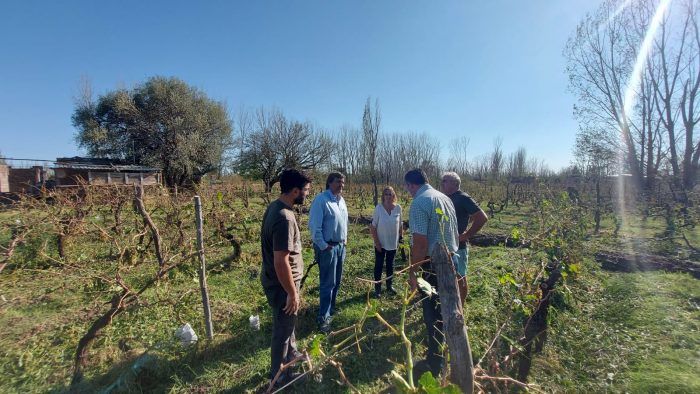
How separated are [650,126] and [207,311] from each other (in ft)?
66.4

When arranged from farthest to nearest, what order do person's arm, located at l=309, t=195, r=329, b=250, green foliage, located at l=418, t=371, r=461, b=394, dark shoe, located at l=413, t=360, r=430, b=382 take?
person's arm, located at l=309, t=195, r=329, b=250 < dark shoe, located at l=413, t=360, r=430, b=382 < green foliage, located at l=418, t=371, r=461, b=394

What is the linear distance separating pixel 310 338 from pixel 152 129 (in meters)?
25.9

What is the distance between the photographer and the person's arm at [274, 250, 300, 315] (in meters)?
2.26

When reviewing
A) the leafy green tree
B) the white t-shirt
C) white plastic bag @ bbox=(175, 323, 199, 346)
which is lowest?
white plastic bag @ bbox=(175, 323, 199, 346)

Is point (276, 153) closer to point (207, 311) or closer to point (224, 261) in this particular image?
point (224, 261)

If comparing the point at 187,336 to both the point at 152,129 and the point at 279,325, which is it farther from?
the point at 152,129

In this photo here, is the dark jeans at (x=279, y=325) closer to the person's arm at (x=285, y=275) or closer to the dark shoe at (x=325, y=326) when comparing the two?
the person's arm at (x=285, y=275)

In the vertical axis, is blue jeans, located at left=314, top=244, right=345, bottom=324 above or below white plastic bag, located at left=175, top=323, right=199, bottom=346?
above

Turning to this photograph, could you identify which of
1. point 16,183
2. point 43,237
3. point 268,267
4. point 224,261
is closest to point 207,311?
point 268,267

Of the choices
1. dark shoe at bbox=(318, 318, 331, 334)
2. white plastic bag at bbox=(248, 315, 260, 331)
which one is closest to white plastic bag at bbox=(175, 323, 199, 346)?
white plastic bag at bbox=(248, 315, 260, 331)

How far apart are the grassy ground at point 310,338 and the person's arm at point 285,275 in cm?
70

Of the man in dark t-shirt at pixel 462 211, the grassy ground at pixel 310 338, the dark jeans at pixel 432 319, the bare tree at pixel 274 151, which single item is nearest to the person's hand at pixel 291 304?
the grassy ground at pixel 310 338

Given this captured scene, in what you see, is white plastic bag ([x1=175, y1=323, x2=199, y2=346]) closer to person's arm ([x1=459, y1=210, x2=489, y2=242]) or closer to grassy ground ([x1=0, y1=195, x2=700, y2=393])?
grassy ground ([x1=0, y1=195, x2=700, y2=393])

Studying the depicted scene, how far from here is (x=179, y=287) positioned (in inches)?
196
